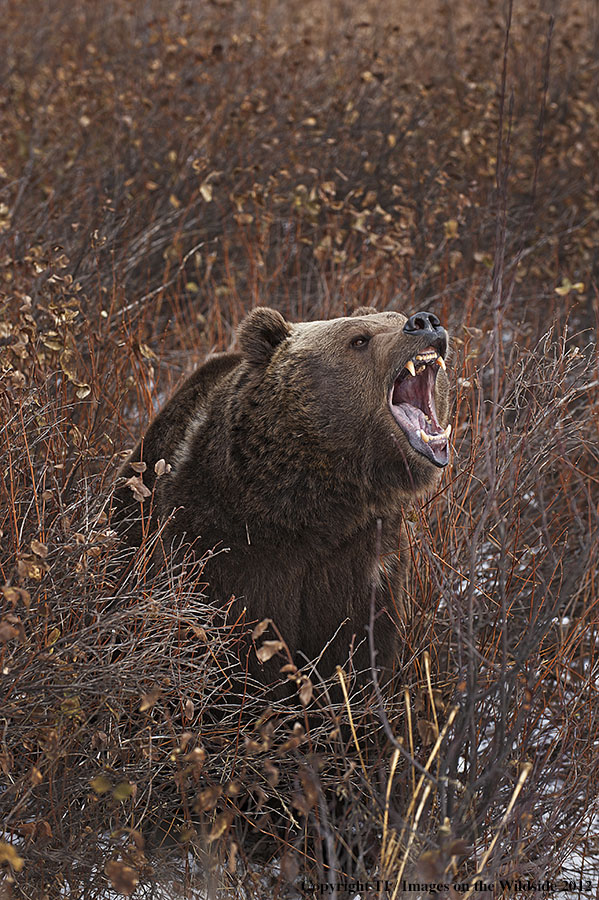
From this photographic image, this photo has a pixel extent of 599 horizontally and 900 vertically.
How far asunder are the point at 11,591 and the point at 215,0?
5597 millimetres

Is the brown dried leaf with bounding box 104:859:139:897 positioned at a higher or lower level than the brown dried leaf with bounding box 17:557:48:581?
lower

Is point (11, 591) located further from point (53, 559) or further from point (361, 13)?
point (361, 13)

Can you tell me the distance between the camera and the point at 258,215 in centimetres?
526

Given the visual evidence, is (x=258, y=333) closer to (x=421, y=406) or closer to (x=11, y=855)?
(x=421, y=406)

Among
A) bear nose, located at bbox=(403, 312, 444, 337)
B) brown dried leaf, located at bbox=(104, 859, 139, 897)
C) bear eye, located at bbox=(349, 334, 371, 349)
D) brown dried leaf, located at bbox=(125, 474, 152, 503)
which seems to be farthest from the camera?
bear eye, located at bbox=(349, 334, 371, 349)

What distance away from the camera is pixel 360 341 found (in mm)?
2982

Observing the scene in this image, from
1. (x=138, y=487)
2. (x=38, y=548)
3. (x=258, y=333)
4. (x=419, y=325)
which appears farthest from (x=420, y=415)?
(x=38, y=548)

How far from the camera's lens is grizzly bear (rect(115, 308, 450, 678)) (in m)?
2.85

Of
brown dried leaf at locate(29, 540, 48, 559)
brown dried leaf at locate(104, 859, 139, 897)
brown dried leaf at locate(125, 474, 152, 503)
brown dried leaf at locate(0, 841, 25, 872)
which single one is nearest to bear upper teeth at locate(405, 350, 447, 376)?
brown dried leaf at locate(125, 474, 152, 503)

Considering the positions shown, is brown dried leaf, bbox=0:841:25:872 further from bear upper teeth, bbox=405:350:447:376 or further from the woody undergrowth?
bear upper teeth, bbox=405:350:447:376

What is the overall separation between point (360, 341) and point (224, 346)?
1.91 m

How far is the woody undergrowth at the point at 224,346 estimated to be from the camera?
95.2 inches

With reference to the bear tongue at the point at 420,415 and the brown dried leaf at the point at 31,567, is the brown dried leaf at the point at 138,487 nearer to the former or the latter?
the brown dried leaf at the point at 31,567

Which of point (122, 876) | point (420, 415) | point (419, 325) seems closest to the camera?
point (122, 876)
